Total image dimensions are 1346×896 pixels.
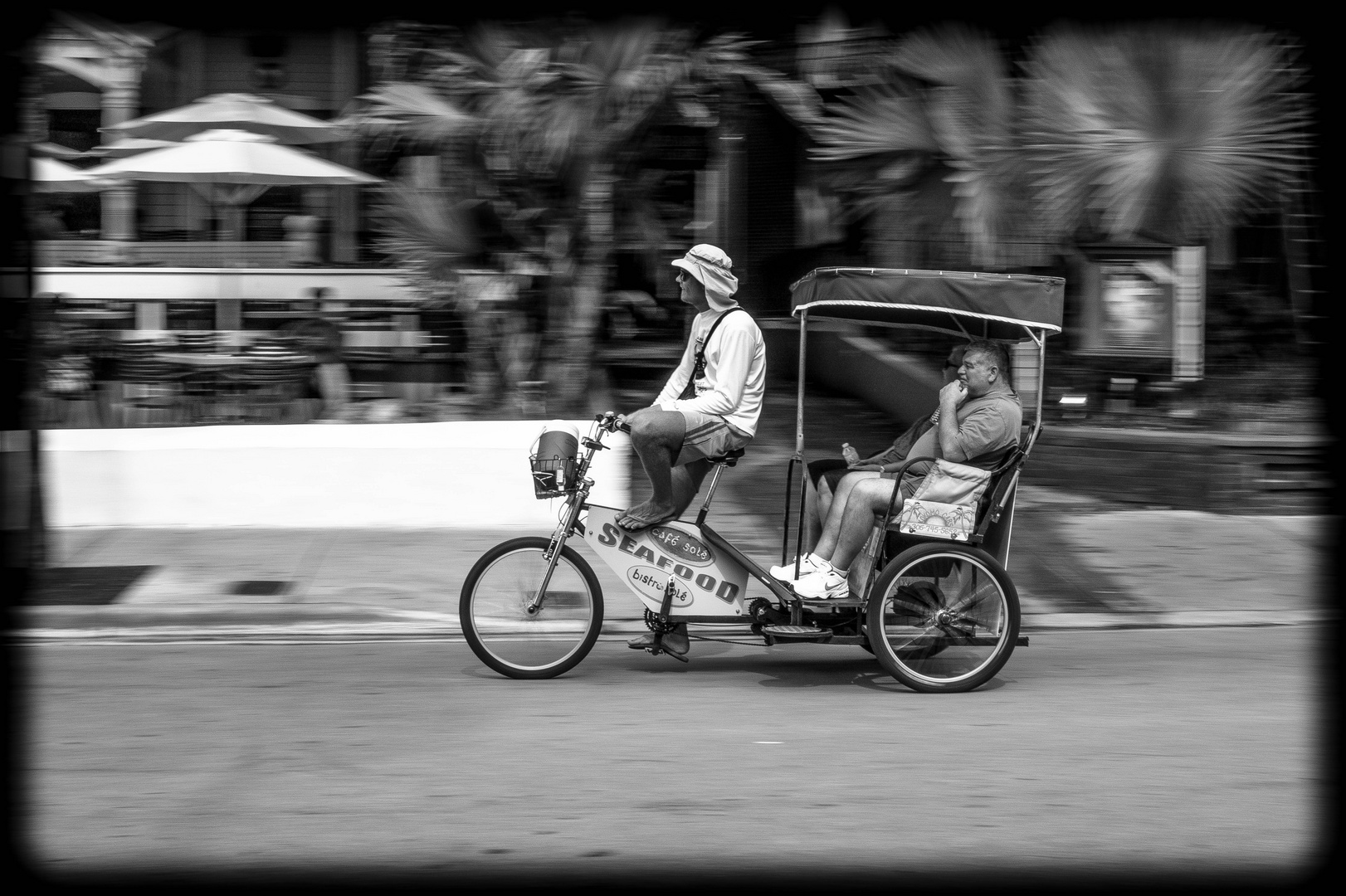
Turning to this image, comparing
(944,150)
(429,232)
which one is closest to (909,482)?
(944,150)

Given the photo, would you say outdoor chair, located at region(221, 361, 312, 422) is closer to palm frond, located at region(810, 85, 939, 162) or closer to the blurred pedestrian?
the blurred pedestrian

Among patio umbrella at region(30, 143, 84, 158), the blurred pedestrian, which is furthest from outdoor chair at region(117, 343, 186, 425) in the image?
patio umbrella at region(30, 143, 84, 158)

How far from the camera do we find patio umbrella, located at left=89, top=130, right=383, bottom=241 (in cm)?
1152

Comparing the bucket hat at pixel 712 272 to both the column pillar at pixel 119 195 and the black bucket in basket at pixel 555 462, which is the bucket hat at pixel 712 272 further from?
the column pillar at pixel 119 195

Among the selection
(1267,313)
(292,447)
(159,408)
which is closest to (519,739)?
(292,447)

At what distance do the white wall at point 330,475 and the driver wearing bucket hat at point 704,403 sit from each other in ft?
12.1

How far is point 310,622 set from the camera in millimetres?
8258

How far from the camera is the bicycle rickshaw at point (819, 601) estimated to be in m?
6.64

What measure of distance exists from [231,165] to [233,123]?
0.49 meters

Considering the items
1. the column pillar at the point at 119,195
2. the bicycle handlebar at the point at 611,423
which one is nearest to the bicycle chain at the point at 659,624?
the bicycle handlebar at the point at 611,423

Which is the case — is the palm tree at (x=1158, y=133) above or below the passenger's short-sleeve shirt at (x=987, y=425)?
above

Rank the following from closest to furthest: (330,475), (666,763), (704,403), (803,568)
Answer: (666,763) < (704,403) < (803,568) < (330,475)

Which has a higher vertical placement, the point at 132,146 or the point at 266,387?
the point at 132,146

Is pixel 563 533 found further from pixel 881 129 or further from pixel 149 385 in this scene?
pixel 149 385
